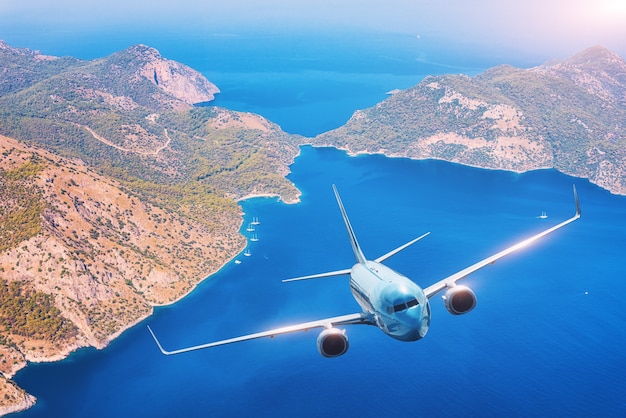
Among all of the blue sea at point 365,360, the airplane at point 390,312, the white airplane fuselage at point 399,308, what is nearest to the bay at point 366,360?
the blue sea at point 365,360

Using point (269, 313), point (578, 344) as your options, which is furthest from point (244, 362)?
point (578, 344)

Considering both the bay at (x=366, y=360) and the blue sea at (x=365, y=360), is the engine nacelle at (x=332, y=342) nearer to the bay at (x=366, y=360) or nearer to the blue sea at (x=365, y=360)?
the bay at (x=366, y=360)

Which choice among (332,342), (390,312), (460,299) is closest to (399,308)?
(390,312)

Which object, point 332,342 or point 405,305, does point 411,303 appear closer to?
point 405,305

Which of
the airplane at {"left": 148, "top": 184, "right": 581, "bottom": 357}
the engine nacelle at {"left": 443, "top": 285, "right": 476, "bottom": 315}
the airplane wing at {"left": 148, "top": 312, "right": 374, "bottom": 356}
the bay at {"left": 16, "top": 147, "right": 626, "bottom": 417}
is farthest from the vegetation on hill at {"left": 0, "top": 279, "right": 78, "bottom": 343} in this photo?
the engine nacelle at {"left": 443, "top": 285, "right": 476, "bottom": 315}

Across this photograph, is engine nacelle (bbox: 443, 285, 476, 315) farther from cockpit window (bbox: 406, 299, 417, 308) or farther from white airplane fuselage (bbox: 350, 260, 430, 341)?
cockpit window (bbox: 406, 299, 417, 308)

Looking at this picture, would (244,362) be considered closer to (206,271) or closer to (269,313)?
(269,313)
